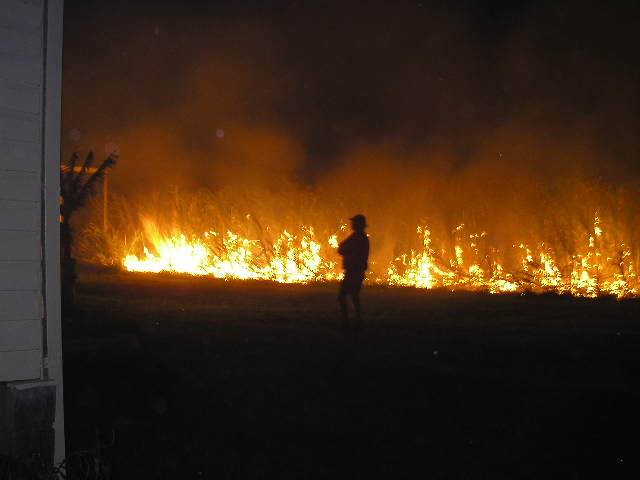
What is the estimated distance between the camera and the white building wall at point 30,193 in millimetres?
3928

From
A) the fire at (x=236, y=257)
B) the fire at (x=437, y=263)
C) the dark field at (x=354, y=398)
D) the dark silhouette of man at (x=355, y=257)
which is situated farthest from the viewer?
the fire at (x=236, y=257)

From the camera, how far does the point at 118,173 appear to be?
3114 centimetres

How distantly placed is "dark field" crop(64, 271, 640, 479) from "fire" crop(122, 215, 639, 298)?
21.0 ft

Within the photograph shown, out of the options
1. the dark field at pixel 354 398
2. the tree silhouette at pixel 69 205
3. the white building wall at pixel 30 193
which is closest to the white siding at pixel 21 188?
the white building wall at pixel 30 193

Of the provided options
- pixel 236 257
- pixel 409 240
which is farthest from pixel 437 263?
pixel 236 257

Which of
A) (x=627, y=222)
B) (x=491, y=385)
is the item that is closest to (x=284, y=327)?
(x=491, y=385)

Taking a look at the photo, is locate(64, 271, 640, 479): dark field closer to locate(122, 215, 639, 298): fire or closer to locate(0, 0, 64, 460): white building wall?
locate(0, 0, 64, 460): white building wall

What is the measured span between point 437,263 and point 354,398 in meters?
14.3

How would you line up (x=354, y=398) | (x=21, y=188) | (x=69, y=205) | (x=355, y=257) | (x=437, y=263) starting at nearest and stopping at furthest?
1. (x=21, y=188)
2. (x=354, y=398)
3. (x=355, y=257)
4. (x=69, y=205)
5. (x=437, y=263)

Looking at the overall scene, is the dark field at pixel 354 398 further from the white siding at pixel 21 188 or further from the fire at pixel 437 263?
the fire at pixel 437 263

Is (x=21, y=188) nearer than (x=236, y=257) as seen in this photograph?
Yes

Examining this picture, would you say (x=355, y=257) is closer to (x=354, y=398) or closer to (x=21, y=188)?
(x=354, y=398)

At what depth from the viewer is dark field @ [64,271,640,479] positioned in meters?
4.89

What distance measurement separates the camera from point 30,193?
4027 millimetres
